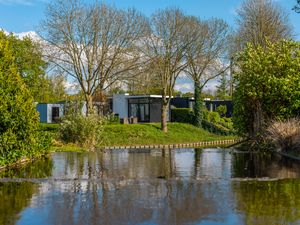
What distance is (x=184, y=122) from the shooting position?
5397cm

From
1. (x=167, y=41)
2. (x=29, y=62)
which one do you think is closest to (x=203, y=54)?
(x=167, y=41)

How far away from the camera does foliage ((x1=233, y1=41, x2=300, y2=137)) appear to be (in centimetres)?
2125

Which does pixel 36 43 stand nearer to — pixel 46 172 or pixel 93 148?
pixel 93 148

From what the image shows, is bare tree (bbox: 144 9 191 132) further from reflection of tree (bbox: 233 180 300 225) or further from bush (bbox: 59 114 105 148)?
reflection of tree (bbox: 233 180 300 225)

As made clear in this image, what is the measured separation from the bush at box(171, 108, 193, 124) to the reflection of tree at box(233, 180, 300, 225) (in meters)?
41.6

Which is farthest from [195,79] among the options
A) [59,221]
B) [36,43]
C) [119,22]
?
[59,221]

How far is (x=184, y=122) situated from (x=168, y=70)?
1121 centimetres

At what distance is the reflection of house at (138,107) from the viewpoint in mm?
55906

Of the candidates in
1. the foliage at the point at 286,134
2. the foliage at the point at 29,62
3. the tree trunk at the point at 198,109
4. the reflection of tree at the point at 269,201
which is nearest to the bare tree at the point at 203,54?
the tree trunk at the point at 198,109

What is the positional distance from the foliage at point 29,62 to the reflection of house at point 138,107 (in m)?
11.4

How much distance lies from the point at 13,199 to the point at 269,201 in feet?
16.9

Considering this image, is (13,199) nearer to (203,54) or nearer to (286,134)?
(286,134)

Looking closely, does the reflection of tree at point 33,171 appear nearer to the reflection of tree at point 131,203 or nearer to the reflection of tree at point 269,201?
the reflection of tree at point 131,203

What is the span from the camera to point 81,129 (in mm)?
27141
